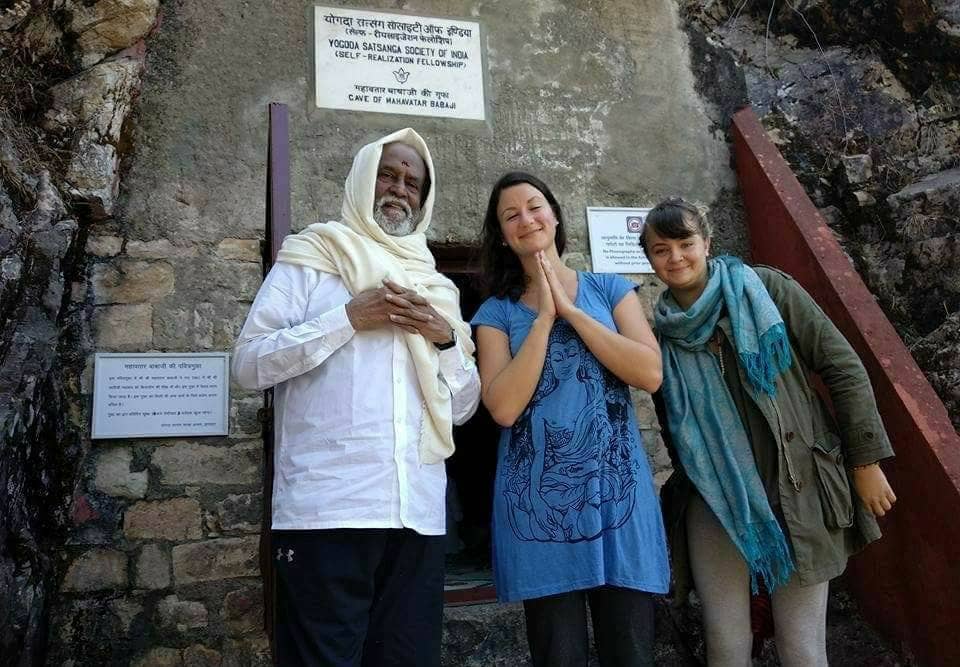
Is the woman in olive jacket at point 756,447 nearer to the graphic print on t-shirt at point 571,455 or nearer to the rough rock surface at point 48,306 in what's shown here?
the graphic print on t-shirt at point 571,455

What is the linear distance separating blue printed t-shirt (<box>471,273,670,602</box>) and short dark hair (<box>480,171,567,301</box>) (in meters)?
0.22

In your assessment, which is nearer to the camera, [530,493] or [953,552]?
[530,493]

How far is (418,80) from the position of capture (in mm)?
3977

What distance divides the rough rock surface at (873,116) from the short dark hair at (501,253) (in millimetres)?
2093

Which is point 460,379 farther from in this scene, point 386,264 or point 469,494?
point 469,494

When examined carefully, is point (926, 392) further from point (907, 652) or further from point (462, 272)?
point (462, 272)

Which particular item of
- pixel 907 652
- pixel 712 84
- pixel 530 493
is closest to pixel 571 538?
pixel 530 493

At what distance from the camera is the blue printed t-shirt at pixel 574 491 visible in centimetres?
188

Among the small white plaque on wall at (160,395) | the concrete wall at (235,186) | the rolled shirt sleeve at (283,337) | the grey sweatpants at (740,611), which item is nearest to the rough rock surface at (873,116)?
the concrete wall at (235,186)

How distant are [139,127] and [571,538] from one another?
9.17 feet

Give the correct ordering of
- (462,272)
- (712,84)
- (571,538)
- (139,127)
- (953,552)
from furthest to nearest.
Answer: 1. (712,84)
2. (462,272)
3. (139,127)
4. (953,552)
5. (571,538)

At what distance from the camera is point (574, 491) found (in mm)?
1939

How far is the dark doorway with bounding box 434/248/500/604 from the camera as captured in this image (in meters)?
3.24

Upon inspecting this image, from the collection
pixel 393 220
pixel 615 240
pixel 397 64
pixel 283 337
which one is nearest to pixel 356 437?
pixel 283 337
